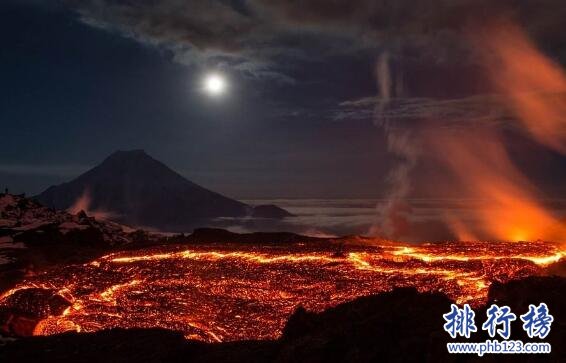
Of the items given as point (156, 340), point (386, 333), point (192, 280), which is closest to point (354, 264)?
point (192, 280)

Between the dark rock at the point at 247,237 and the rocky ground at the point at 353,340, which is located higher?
the dark rock at the point at 247,237

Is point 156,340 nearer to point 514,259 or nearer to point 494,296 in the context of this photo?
point 494,296

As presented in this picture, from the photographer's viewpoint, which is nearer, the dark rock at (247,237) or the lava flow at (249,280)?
the lava flow at (249,280)

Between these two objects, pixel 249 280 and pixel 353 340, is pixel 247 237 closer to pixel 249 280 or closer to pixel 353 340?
pixel 249 280

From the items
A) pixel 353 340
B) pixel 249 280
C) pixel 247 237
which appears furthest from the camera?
pixel 247 237

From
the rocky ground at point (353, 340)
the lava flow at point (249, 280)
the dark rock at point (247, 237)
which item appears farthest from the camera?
the dark rock at point (247, 237)

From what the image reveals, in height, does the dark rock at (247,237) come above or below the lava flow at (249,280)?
above

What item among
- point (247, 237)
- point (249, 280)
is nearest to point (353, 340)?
point (249, 280)

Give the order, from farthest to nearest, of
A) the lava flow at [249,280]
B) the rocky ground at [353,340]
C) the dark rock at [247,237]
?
the dark rock at [247,237] → the lava flow at [249,280] → the rocky ground at [353,340]

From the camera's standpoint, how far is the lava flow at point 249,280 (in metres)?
23.7

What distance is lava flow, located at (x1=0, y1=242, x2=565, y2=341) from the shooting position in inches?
933

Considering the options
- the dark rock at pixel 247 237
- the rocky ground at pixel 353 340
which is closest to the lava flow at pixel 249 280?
the rocky ground at pixel 353 340

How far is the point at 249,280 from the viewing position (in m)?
29.6

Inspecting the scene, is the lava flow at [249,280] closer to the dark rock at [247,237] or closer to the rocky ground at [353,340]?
the rocky ground at [353,340]
